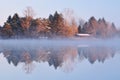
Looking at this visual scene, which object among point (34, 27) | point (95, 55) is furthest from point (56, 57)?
point (34, 27)

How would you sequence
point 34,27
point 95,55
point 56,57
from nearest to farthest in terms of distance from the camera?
1. point 56,57
2. point 95,55
3. point 34,27

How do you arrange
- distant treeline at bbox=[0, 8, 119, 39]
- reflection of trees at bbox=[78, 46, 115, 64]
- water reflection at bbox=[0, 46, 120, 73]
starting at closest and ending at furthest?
water reflection at bbox=[0, 46, 120, 73], reflection of trees at bbox=[78, 46, 115, 64], distant treeline at bbox=[0, 8, 119, 39]

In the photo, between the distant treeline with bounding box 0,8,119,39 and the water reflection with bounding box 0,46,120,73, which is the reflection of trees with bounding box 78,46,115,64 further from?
the distant treeline with bounding box 0,8,119,39

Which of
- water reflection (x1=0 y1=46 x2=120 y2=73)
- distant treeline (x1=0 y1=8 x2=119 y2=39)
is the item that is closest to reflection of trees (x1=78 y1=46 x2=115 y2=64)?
water reflection (x1=0 y1=46 x2=120 y2=73)

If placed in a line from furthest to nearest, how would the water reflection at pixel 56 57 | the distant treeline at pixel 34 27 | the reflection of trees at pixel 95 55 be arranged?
the distant treeline at pixel 34 27 → the reflection of trees at pixel 95 55 → the water reflection at pixel 56 57

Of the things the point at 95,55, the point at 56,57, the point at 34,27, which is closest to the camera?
the point at 56,57

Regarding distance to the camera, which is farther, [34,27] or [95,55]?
[34,27]

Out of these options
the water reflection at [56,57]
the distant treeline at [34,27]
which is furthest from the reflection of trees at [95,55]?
the distant treeline at [34,27]

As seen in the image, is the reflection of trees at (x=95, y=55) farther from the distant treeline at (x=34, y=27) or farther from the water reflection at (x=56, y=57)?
the distant treeline at (x=34, y=27)

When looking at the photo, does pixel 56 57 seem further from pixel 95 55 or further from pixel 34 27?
pixel 34 27

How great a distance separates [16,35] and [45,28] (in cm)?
568

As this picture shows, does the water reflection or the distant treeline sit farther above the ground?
the distant treeline

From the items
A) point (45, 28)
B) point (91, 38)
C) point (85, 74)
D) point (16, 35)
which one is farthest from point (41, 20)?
point (85, 74)

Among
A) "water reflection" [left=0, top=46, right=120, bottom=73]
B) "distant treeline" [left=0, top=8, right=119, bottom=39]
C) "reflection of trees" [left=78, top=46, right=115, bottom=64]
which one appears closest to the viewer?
"water reflection" [left=0, top=46, right=120, bottom=73]
